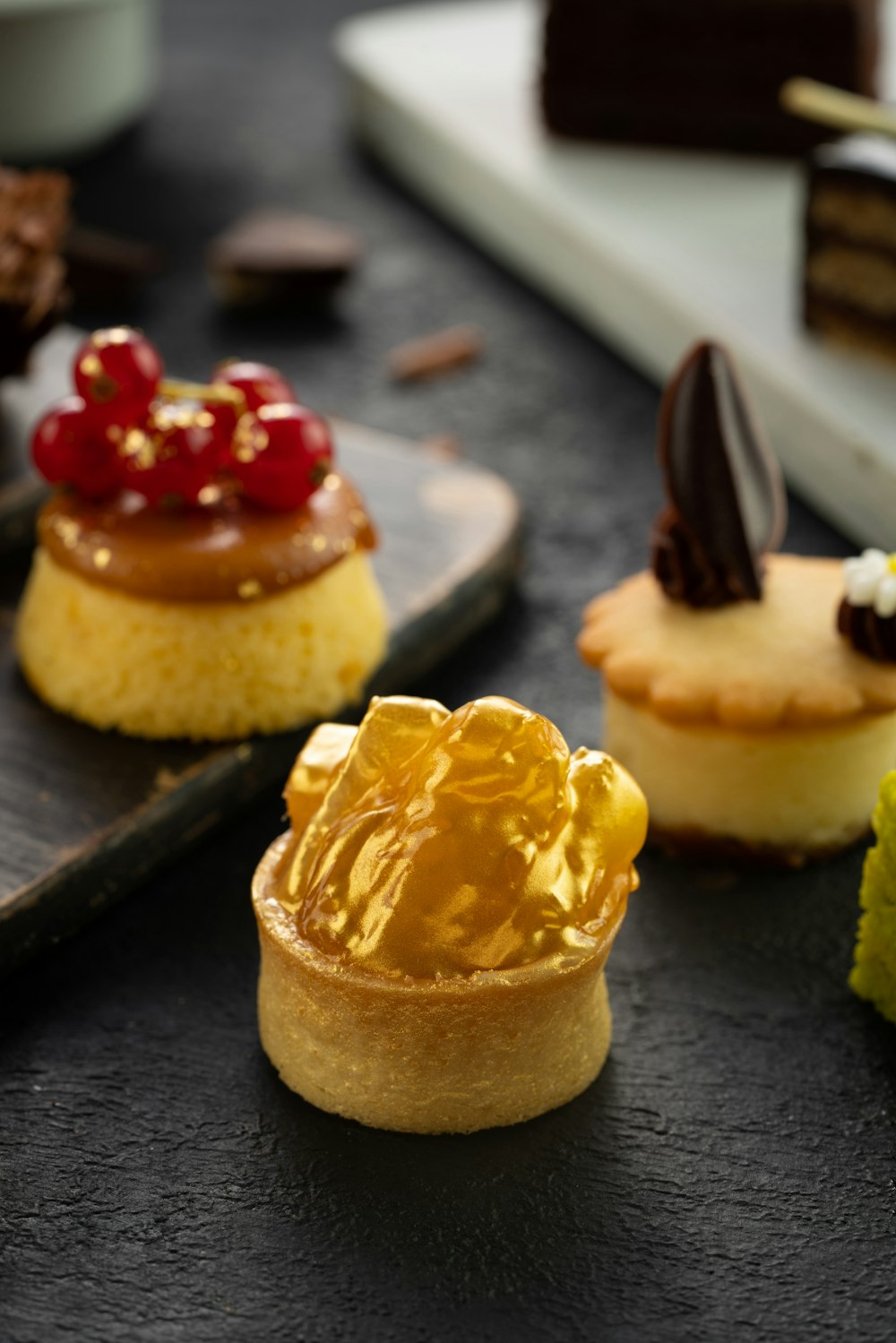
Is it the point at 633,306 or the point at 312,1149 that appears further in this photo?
the point at 633,306

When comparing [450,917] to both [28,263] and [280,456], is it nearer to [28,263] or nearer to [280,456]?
[280,456]

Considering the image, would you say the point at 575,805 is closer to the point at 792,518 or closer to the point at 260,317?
the point at 792,518

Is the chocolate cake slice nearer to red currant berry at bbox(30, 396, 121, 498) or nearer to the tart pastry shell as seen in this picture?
red currant berry at bbox(30, 396, 121, 498)

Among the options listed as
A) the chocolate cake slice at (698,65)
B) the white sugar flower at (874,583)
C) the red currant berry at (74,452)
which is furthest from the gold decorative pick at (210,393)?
the chocolate cake slice at (698,65)

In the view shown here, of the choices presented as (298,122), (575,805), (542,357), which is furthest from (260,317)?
(575,805)

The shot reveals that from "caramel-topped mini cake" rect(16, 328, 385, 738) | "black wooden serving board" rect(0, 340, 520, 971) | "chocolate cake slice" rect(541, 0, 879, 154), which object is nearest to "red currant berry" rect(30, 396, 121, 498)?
"caramel-topped mini cake" rect(16, 328, 385, 738)

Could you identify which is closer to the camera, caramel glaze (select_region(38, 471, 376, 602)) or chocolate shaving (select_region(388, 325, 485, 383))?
caramel glaze (select_region(38, 471, 376, 602))

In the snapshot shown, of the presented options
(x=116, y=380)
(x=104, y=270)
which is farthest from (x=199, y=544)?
(x=104, y=270)
